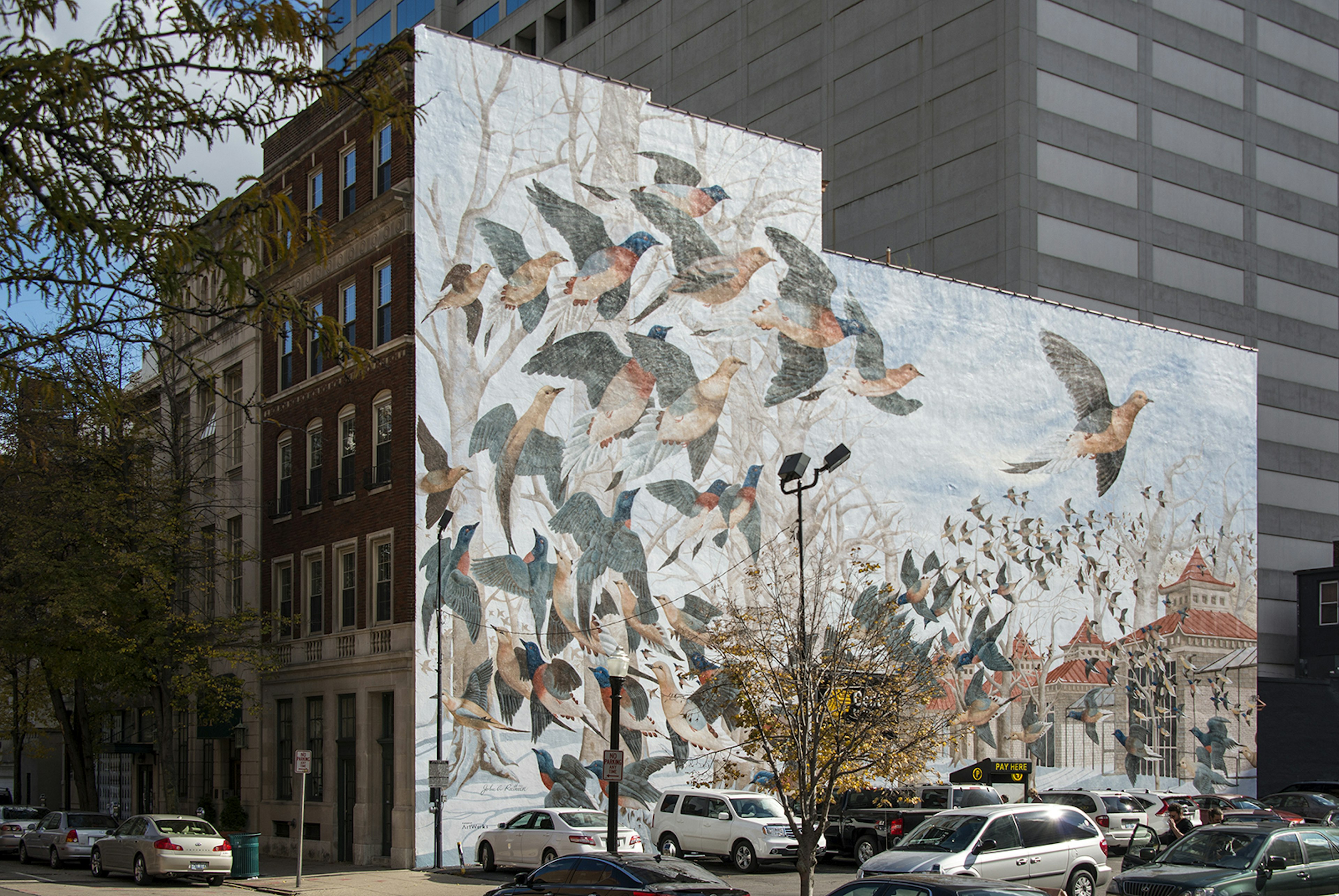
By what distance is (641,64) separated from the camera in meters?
82.9

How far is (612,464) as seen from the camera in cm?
3866

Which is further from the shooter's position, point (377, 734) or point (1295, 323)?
point (1295, 323)

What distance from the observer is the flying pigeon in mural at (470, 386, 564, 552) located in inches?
1453

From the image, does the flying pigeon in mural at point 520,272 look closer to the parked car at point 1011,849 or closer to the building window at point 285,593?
the building window at point 285,593

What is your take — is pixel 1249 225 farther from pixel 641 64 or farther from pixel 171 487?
pixel 171 487

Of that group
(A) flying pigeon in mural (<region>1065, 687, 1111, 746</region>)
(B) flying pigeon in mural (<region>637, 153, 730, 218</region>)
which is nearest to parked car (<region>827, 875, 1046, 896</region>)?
(B) flying pigeon in mural (<region>637, 153, 730, 218</region>)

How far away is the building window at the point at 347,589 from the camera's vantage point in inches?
1548

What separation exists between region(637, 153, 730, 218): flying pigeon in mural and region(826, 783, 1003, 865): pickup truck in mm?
17251

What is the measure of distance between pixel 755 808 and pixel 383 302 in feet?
55.1

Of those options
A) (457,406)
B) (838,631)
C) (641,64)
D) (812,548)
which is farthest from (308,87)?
(641,64)

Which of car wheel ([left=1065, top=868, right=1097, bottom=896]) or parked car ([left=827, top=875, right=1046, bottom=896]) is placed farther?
car wheel ([left=1065, top=868, right=1097, bottom=896])

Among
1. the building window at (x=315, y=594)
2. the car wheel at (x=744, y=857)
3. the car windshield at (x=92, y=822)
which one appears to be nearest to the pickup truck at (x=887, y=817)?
the car wheel at (x=744, y=857)

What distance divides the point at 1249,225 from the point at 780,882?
52871mm

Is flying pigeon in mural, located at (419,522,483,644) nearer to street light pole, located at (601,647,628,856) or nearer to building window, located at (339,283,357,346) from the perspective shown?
building window, located at (339,283,357,346)
